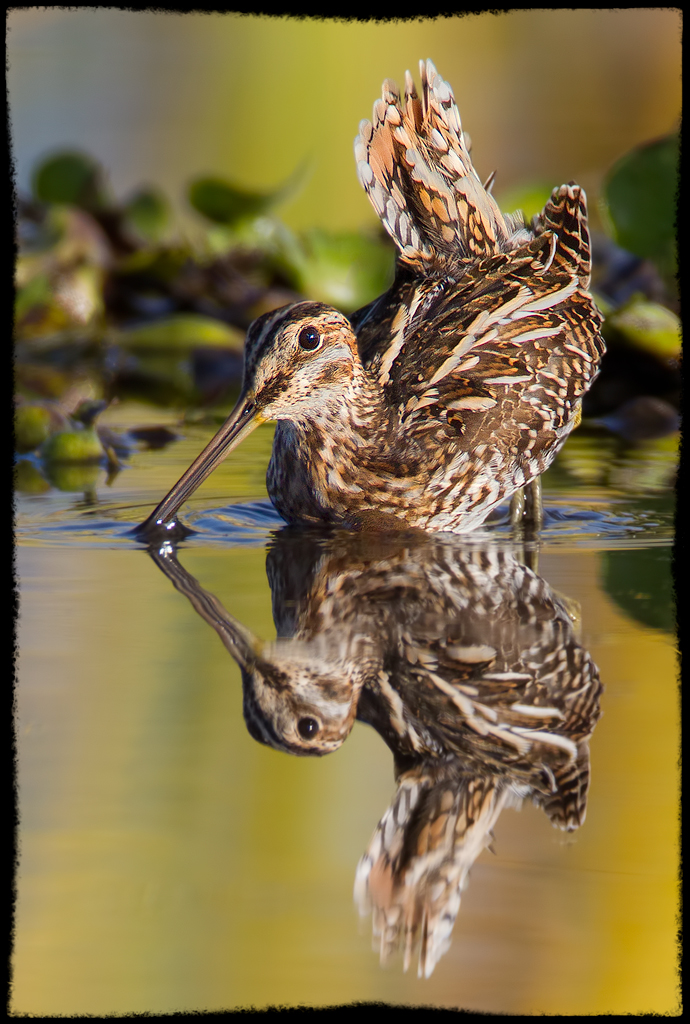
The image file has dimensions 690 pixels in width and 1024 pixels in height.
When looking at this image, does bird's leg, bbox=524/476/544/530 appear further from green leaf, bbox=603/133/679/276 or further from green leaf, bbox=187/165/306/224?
green leaf, bbox=187/165/306/224

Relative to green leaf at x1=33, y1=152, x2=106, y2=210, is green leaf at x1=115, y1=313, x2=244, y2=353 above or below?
below

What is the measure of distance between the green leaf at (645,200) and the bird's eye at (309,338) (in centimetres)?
359

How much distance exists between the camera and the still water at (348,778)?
2.31 m

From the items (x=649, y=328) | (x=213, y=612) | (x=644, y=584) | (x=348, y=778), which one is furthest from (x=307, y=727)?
(x=649, y=328)

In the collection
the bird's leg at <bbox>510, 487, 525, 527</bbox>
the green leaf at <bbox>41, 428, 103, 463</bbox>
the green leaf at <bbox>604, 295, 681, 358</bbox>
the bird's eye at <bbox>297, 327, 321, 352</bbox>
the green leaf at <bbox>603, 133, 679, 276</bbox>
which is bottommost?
the green leaf at <bbox>41, 428, 103, 463</bbox>

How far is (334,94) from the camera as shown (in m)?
10.7

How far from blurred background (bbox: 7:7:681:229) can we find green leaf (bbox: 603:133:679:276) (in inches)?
128

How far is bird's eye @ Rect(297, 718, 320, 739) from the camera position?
10.1ft

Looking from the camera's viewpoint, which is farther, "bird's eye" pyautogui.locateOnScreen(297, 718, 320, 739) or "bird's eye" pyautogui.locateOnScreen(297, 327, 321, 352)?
"bird's eye" pyautogui.locateOnScreen(297, 327, 321, 352)

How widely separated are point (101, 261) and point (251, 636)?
6.73 meters

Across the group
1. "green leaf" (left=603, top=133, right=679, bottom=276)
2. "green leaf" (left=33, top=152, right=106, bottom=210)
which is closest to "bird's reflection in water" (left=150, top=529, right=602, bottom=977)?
"green leaf" (left=603, top=133, right=679, bottom=276)

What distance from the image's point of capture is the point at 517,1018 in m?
2.20

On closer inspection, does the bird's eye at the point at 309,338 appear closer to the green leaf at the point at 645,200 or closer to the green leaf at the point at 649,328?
the green leaf at the point at 649,328

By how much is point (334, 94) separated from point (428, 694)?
27.3 ft
